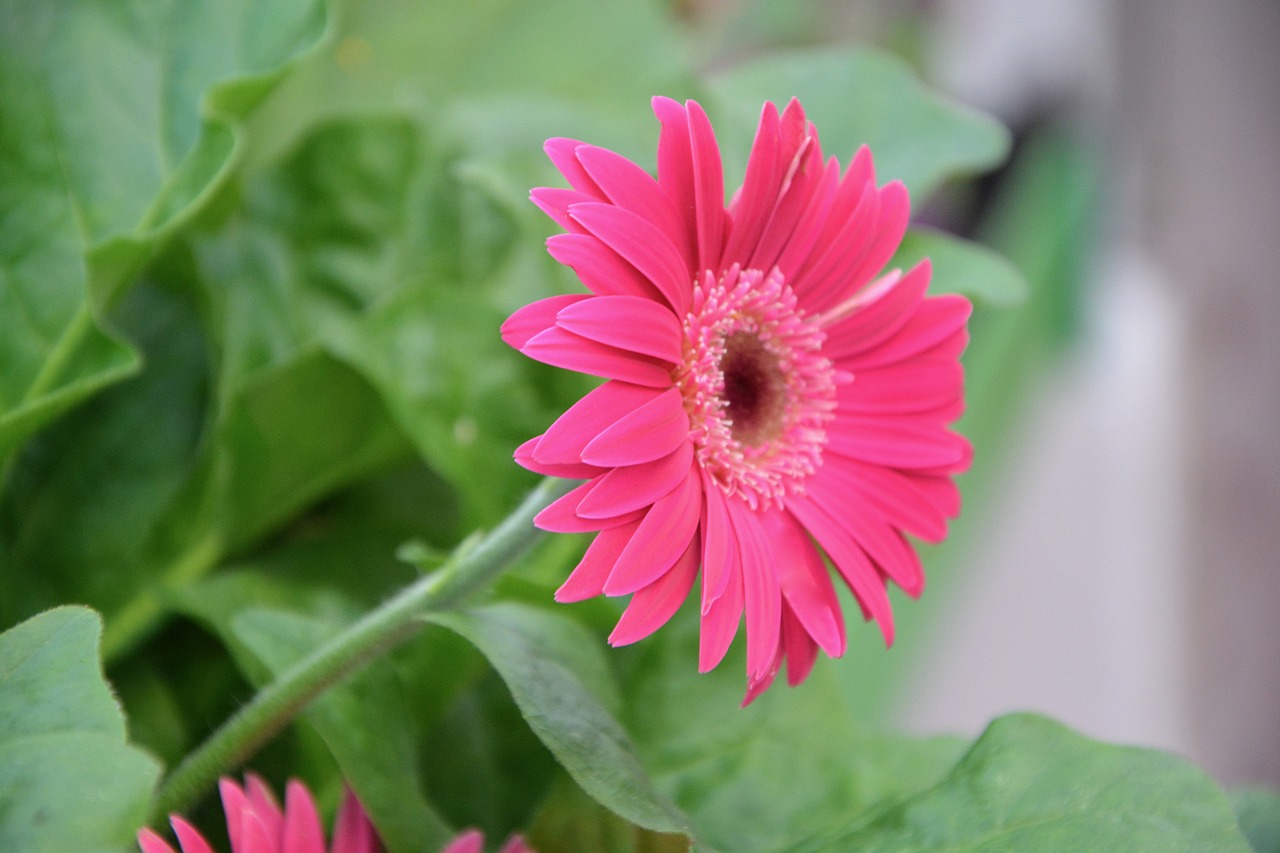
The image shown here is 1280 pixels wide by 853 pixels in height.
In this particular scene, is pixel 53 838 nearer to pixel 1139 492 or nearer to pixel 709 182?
pixel 709 182

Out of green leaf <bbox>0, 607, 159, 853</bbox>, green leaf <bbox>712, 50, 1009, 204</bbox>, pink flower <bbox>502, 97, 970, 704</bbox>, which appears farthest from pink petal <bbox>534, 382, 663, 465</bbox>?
green leaf <bbox>712, 50, 1009, 204</bbox>

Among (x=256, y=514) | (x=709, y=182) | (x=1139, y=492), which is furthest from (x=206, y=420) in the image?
(x=1139, y=492)

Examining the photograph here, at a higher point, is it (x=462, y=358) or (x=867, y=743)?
(x=462, y=358)

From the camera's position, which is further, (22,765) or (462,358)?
(462,358)

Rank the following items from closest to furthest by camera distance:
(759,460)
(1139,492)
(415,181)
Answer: (759,460) < (415,181) < (1139,492)

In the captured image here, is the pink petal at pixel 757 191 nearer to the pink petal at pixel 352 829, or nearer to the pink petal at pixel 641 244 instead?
the pink petal at pixel 641 244

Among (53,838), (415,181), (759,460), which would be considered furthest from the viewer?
(415,181)
